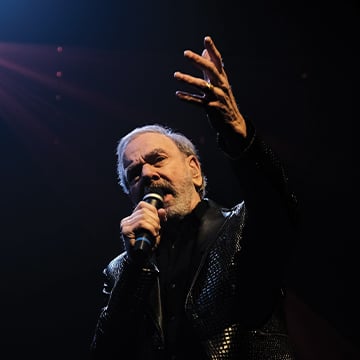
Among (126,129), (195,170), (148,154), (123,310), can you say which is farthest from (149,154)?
(126,129)

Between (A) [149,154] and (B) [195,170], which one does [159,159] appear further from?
(B) [195,170]

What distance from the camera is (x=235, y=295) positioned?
1.25 metres

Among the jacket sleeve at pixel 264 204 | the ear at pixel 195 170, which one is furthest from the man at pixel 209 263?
the ear at pixel 195 170

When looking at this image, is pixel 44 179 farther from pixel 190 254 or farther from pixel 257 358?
pixel 257 358

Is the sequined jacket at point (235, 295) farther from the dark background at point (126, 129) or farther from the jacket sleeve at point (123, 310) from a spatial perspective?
the dark background at point (126, 129)

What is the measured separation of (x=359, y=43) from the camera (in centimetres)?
235

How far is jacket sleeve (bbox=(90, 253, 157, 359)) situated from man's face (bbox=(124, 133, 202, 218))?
0.94ft

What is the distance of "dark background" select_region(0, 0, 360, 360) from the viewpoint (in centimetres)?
238

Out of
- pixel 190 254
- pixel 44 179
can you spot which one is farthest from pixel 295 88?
pixel 44 179

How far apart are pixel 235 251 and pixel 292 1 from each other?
5.32ft

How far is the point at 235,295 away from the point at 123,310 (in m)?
0.40

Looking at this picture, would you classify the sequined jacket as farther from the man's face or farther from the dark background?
the dark background

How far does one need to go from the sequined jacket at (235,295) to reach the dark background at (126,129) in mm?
1156

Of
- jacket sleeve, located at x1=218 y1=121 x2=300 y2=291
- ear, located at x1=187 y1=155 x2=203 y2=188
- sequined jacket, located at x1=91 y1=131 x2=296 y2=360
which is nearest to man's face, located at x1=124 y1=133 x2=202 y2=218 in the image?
ear, located at x1=187 y1=155 x2=203 y2=188
